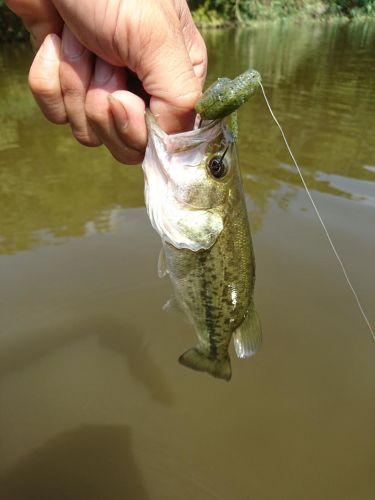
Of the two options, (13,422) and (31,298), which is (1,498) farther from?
(31,298)

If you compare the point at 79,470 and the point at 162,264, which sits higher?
the point at 162,264

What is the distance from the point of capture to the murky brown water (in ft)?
8.28

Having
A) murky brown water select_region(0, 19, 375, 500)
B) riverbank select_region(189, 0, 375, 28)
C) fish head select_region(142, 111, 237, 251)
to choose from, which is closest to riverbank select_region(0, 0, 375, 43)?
riverbank select_region(189, 0, 375, 28)

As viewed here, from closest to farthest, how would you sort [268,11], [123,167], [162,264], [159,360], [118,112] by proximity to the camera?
[118,112] < [162,264] < [159,360] < [123,167] < [268,11]

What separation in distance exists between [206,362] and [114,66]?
4.55ft

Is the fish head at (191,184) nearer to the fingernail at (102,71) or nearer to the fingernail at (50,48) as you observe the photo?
the fingernail at (102,71)

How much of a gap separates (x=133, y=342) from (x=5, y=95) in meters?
8.10

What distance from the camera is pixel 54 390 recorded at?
115 inches

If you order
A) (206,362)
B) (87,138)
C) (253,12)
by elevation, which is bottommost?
(206,362)

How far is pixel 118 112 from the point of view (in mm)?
1565

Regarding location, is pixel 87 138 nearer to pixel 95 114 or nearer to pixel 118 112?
pixel 95 114

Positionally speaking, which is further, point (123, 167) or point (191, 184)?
point (123, 167)

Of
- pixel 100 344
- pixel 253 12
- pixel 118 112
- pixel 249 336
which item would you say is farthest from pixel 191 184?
pixel 253 12

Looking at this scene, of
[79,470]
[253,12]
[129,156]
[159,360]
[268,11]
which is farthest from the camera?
[268,11]
